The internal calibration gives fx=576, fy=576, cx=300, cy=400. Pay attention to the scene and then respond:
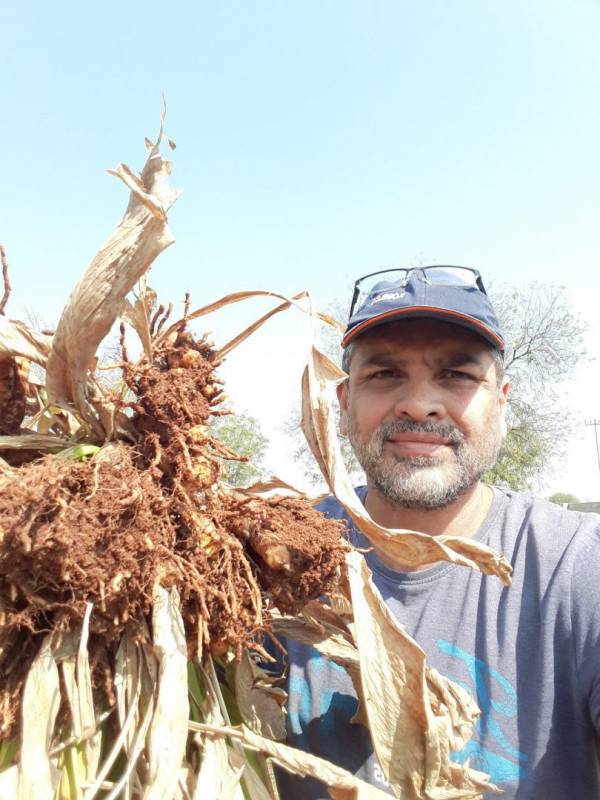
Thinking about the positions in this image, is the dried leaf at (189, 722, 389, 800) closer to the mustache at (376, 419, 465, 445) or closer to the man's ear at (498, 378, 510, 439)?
the mustache at (376, 419, 465, 445)

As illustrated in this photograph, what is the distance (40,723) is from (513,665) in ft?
3.50

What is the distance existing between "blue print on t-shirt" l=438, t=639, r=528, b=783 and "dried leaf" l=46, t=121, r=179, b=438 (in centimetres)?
114

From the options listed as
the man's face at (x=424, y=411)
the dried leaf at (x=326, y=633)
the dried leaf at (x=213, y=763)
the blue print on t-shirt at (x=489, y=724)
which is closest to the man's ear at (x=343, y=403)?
the man's face at (x=424, y=411)

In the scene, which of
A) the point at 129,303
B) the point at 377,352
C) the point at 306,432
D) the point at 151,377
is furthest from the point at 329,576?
the point at 377,352

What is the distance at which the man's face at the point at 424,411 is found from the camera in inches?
67.4

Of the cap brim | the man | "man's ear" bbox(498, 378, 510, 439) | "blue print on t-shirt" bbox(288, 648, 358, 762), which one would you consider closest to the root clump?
"blue print on t-shirt" bbox(288, 648, 358, 762)

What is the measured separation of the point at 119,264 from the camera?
929 millimetres

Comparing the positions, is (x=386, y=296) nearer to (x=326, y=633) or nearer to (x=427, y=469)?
(x=427, y=469)

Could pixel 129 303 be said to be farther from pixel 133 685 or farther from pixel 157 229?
pixel 133 685

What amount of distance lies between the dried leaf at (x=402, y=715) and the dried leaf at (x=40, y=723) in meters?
0.49

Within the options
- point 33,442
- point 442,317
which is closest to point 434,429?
point 442,317

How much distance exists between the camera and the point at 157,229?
35.8 inches

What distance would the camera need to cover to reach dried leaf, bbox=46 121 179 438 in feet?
2.98

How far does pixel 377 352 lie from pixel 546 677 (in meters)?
0.99
